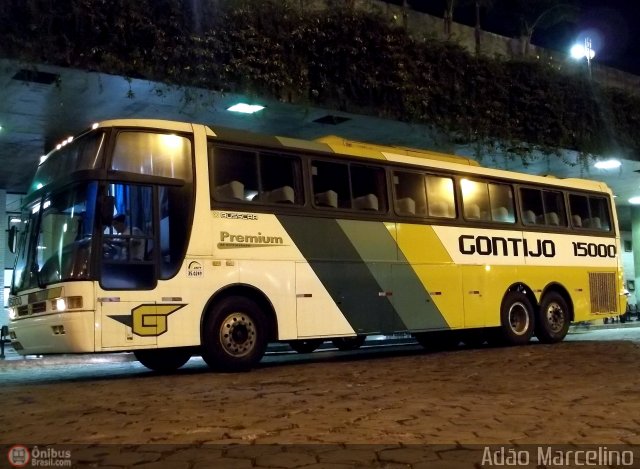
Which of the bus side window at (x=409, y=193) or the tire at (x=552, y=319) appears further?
the tire at (x=552, y=319)

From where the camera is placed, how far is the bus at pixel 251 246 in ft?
28.3

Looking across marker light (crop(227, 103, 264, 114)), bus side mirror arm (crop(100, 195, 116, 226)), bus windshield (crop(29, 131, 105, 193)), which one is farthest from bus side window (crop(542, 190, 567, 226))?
bus windshield (crop(29, 131, 105, 193))

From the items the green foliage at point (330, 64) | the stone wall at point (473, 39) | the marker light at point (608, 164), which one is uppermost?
the stone wall at point (473, 39)

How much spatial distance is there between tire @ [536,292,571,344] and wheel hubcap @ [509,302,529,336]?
441 mm

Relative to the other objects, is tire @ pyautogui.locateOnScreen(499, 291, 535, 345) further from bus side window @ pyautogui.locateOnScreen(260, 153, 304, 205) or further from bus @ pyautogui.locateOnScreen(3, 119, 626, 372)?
bus side window @ pyautogui.locateOnScreen(260, 153, 304, 205)

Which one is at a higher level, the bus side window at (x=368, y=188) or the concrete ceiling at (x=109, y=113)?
the concrete ceiling at (x=109, y=113)

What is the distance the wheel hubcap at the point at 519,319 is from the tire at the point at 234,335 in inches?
246

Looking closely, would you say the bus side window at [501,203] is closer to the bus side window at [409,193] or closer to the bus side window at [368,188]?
the bus side window at [409,193]

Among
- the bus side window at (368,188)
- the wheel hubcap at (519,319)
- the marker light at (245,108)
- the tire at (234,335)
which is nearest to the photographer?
the tire at (234,335)

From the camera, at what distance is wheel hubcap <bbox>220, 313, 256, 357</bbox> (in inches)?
372

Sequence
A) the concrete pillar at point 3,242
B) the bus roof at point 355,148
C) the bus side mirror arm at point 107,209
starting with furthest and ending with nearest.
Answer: the concrete pillar at point 3,242 → the bus roof at point 355,148 → the bus side mirror arm at point 107,209

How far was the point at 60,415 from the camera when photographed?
21.0ft

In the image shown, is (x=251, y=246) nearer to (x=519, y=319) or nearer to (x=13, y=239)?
(x=13, y=239)

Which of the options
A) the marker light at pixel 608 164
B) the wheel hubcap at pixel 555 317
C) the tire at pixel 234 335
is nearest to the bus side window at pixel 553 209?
the wheel hubcap at pixel 555 317
